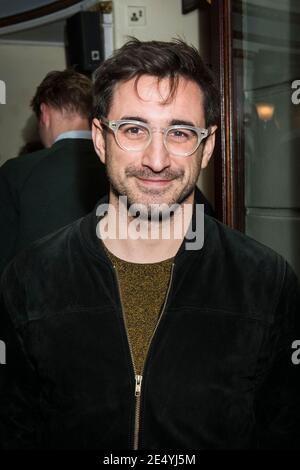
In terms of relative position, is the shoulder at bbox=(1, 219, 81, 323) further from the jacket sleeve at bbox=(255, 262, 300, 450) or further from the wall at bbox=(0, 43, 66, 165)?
the wall at bbox=(0, 43, 66, 165)

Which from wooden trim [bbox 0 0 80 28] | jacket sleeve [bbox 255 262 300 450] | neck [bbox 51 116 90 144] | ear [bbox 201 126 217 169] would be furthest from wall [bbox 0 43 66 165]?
jacket sleeve [bbox 255 262 300 450]

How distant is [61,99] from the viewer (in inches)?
92.0

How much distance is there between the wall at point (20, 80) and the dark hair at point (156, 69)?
4683 mm

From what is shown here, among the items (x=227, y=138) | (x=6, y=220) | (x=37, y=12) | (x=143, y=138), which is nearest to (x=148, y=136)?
(x=143, y=138)

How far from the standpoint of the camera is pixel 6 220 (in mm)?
2125

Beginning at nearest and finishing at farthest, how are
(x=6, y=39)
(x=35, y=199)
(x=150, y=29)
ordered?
(x=35, y=199)
(x=150, y=29)
(x=6, y=39)

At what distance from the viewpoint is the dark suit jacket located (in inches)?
82.4

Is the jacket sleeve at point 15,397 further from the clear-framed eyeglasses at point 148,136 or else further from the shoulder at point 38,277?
the clear-framed eyeglasses at point 148,136

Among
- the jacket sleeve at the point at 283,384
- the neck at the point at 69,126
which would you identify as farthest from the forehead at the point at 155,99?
the neck at the point at 69,126

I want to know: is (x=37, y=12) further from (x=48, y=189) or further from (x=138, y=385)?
(x=138, y=385)

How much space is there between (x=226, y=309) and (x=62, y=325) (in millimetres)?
364

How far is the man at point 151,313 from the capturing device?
124 centimetres

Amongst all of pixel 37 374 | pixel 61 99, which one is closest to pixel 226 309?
pixel 37 374
